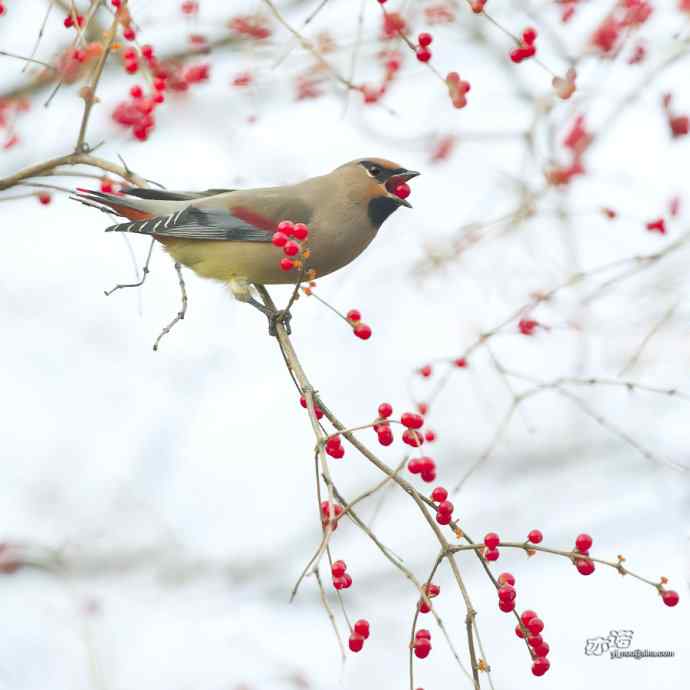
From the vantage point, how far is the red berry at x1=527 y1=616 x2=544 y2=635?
9.36ft

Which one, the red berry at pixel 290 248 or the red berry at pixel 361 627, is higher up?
the red berry at pixel 290 248

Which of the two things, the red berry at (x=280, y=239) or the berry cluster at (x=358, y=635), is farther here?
the red berry at (x=280, y=239)

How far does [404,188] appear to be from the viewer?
4891 millimetres

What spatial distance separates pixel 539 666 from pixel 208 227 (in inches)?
107

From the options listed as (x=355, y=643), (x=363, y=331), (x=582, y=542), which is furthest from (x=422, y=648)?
(x=363, y=331)

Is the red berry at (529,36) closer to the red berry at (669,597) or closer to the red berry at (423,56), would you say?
the red berry at (423,56)

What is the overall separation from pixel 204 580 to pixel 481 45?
4.16 meters

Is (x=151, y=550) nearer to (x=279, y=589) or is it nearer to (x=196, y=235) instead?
(x=279, y=589)

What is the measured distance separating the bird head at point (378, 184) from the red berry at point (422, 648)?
2.36 m

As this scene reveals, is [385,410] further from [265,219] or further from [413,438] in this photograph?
[265,219]

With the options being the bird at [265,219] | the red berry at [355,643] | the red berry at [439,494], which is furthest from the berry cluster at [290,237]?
the red berry at [355,643]

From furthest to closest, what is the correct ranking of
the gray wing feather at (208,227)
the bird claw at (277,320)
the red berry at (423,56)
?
the gray wing feather at (208,227), the bird claw at (277,320), the red berry at (423,56)

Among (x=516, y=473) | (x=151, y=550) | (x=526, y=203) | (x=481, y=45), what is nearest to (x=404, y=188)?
(x=526, y=203)

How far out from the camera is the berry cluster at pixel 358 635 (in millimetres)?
2951
